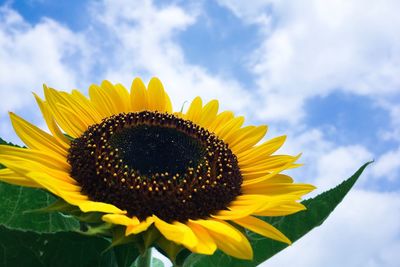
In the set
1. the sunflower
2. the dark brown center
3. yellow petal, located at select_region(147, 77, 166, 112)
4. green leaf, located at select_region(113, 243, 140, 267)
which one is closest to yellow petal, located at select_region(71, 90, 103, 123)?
the sunflower

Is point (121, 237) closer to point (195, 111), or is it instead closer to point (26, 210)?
point (26, 210)

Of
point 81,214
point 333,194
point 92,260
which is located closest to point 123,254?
point 92,260

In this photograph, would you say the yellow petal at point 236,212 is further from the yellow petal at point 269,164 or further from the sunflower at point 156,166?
the yellow petal at point 269,164

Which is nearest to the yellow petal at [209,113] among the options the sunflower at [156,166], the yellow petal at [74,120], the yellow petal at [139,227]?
the sunflower at [156,166]

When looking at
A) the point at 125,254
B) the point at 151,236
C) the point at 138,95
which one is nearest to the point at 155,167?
the point at 125,254

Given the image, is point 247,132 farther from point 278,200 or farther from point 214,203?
point 278,200

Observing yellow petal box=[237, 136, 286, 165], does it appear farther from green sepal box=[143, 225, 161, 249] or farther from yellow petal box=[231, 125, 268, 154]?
green sepal box=[143, 225, 161, 249]
